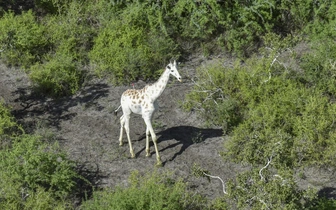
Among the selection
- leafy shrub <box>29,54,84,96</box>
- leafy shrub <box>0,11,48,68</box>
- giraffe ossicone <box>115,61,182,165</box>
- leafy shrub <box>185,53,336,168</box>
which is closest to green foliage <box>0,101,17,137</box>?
leafy shrub <box>29,54,84,96</box>

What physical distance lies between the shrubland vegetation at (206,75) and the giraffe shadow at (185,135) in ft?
1.25

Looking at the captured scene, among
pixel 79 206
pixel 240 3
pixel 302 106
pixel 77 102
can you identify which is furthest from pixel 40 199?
pixel 240 3

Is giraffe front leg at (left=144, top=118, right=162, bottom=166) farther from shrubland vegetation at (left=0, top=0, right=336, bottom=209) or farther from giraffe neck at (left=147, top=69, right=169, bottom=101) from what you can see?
shrubland vegetation at (left=0, top=0, right=336, bottom=209)

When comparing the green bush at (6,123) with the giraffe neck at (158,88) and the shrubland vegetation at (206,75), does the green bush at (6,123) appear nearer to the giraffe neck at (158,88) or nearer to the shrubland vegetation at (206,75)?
the shrubland vegetation at (206,75)

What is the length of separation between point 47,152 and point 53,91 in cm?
370

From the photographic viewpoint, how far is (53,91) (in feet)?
65.1

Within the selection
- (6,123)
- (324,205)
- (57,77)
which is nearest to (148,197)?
(324,205)

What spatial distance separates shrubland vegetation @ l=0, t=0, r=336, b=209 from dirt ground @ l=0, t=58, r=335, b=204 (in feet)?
1.11

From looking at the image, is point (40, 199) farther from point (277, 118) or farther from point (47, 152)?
point (277, 118)

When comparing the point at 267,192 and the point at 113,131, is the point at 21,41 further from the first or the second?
the point at 267,192

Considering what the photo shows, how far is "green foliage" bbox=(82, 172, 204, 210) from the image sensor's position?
1416 centimetres

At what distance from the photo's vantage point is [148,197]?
14.3m

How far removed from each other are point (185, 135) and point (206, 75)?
6.70ft

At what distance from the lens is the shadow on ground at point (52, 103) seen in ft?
62.1
